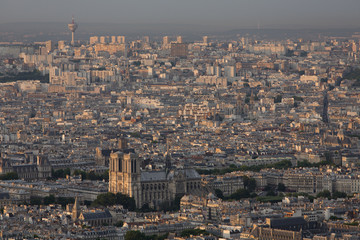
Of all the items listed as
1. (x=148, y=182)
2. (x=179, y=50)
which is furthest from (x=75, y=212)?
(x=179, y=50)

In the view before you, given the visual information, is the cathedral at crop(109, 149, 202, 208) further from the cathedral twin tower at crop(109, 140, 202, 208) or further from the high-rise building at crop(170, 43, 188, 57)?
the high-rise building at crop(170, 43, 188, 57)

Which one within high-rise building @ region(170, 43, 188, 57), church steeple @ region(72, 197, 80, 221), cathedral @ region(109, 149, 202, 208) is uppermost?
church steeple @ region(72, 197, 80, 221)

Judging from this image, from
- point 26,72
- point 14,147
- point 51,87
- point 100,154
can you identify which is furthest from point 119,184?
point 26,72

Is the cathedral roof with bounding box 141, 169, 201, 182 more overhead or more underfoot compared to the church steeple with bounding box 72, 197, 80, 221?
more underfoot

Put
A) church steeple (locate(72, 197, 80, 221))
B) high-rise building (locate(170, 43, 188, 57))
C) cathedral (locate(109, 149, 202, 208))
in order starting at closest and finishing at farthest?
church steeple (locate(72, 197, 80, 221)), cathedral (locate(109, 149, 202, 208)), high-rise building (locate(170, 43, 188, 57))

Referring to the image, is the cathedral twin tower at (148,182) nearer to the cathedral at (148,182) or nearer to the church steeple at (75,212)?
the cathedral at (148,182)

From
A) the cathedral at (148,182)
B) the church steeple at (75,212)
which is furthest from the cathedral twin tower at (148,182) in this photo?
the church steeple at (75,212)

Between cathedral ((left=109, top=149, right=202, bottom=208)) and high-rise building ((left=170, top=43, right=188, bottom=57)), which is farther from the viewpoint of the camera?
high-rise building ((left=170, top=43, right=188, bottom=57))

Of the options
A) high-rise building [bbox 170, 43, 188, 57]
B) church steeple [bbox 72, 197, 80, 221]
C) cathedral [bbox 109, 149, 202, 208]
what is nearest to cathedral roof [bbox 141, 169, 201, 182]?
cathedral [bbox 109, 149, 202, 208]

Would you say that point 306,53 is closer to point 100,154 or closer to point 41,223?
point 100,154
